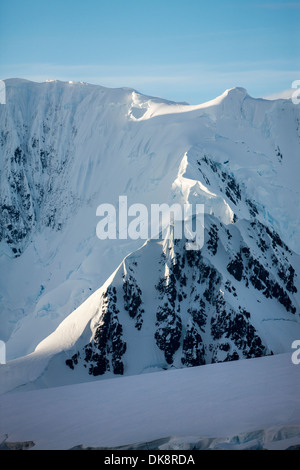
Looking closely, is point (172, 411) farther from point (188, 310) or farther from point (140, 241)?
point (140, 241)

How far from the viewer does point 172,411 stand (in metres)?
62.7

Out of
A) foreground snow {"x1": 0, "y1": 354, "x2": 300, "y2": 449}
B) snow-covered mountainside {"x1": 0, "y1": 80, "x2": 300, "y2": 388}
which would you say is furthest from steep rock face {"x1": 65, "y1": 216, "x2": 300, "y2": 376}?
foreground snow {"x1": 0, "y1": 354, "x2": 300, "y2": 449}

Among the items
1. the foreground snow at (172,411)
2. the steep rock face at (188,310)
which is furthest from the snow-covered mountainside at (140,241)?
the foreground snow at (172,411)

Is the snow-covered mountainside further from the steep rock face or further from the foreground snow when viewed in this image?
the foreground snow

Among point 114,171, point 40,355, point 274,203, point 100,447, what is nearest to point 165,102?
point 114,171

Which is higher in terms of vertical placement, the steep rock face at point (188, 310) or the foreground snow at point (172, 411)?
the steep rock face at point (188, 310)

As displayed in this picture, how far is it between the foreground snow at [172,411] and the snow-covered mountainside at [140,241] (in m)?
16.9

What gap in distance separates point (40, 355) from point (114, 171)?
7263 cm

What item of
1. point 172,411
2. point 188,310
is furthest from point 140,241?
point 172,411

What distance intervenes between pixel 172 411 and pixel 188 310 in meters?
45.2

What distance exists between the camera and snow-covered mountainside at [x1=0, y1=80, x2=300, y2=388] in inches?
4092

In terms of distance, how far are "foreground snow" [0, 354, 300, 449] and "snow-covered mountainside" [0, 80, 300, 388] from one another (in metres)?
16.9

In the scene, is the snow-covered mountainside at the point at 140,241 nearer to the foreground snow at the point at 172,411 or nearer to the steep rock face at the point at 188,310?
the steep rock face at the point at 188,310

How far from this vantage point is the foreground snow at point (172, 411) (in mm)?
52781
